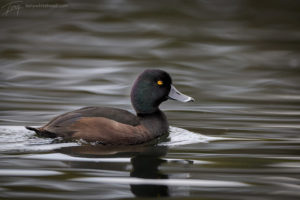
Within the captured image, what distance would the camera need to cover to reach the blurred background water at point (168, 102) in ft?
16.2

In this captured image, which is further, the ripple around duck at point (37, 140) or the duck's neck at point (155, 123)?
the duck's neck at point (155, 123)

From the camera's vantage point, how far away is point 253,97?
9422mm

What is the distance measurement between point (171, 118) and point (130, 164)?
2685 millimetres

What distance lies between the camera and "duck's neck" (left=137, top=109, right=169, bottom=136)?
22.7ft

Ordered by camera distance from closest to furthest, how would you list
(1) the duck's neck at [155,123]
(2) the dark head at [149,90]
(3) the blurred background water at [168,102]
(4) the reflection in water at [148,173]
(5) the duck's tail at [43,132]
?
1. (4) the reflection in water at [148,173]
2. (3) the blurred background water at [168,102]
3. (5) the duck's tail at [43,132]
4. (1) the duck's neck at [155,123]
5. (2) the dark head at [149,90]

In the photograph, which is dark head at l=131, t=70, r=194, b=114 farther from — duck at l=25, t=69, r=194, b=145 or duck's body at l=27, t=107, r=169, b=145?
duck's body at l=27, t=107, r=169, b=145

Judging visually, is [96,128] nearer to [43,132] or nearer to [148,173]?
[43,132]

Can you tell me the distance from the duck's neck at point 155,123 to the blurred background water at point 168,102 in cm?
17

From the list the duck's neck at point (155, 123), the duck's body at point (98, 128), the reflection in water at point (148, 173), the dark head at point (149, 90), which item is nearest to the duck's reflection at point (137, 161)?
the reflection in water at point (148, 173)

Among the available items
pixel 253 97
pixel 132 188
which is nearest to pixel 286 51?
pixel 253 97

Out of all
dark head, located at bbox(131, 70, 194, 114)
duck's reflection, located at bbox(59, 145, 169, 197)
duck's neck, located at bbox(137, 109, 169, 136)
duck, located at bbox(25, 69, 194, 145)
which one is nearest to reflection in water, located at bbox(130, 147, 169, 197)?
duck's reflection, located at bbox(59, 145, 169, 197)

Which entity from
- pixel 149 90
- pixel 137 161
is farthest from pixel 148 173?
pixel 149 90

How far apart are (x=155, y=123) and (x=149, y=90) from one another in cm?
40

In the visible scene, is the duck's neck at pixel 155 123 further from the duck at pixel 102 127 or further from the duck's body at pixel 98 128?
the duck's body at pixel 98 128
